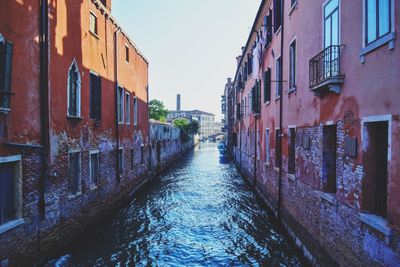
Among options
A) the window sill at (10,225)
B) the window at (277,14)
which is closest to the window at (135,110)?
the window at (277,14)

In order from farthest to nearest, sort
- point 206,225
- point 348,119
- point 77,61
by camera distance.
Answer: point 206,225 → point 77,61 → point 348,119

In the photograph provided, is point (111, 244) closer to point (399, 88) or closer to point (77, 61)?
point (77, 61)

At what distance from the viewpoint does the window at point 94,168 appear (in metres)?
10.5

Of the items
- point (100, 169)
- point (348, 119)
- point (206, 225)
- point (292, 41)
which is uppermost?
point (292, 41)

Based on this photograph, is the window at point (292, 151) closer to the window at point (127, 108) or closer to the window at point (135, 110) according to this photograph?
the window at point (127, 108)

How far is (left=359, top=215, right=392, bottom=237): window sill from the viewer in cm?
431

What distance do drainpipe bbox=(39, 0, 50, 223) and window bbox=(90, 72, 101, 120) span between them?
10.4 ft

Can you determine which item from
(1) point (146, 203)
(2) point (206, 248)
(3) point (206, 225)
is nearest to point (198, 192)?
(1) point (146, 203)

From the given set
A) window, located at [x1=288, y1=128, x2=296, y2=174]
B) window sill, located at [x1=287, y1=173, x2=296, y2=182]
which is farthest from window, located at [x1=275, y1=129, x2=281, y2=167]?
window sill, located at [x1=287, y1=173, x2=296, y2=182]

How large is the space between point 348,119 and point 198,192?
11.4m

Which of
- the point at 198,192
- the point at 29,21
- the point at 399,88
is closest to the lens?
the point at 399,88

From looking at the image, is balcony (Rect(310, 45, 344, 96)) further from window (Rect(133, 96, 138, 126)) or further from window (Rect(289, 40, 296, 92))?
window (Rect(133, 96, 138, 126))

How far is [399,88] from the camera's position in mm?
4117

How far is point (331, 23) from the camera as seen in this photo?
6562mm
